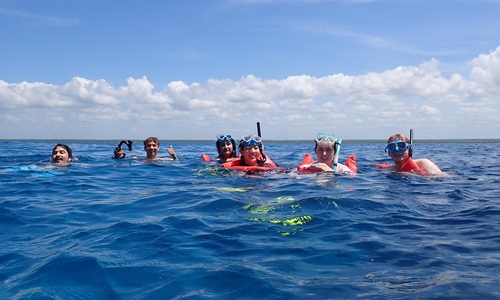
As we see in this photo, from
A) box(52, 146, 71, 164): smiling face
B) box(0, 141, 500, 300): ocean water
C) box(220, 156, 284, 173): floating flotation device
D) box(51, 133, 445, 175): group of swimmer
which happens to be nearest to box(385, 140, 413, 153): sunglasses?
box(51, 133, 445, 175): group of swimmer

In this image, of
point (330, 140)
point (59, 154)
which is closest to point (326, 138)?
point (330, 140)

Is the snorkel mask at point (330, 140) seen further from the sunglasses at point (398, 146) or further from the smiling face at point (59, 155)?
the smiling face at point (59, 155)

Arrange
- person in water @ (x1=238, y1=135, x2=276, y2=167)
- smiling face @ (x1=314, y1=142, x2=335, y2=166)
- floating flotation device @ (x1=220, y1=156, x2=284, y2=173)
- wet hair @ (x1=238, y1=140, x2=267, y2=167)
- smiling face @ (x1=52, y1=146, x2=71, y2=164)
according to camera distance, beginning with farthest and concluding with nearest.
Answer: smiling face @ (x1=52, y1=146, x2=71, y2=164), wet hair @ (x1=238, y1=140, x2=267, y2=167), person in water @ (x1=238, y1=135, x2=276, y2=167), floating flotation device @ (x1=220, y1=156, x2=284, y2=173), smiling face @ (x1=314, y1=142, x2=335, y2=166)

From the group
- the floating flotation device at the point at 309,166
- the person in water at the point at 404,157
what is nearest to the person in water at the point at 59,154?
the floating flotation device at the point at 309,166

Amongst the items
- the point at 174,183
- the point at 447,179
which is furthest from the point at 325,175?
the point at 174,183

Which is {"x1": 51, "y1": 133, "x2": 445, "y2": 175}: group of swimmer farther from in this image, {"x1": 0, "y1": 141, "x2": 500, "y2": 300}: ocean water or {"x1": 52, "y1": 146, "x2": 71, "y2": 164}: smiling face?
{"x1": 52, "y1": 146, "x2": 71, "y2": 164}: smiling face

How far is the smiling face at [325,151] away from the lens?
34.0ft

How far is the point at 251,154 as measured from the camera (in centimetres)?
1146

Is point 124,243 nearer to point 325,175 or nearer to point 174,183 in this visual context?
point 174,183

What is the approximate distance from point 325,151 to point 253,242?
19.3 ft

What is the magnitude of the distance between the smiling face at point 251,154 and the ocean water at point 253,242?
2.44m

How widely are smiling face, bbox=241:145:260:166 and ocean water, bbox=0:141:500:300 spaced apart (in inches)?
96.0

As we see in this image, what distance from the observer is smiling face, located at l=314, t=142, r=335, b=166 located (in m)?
10.4

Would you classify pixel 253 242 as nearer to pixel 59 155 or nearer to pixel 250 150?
pixel 250 150
